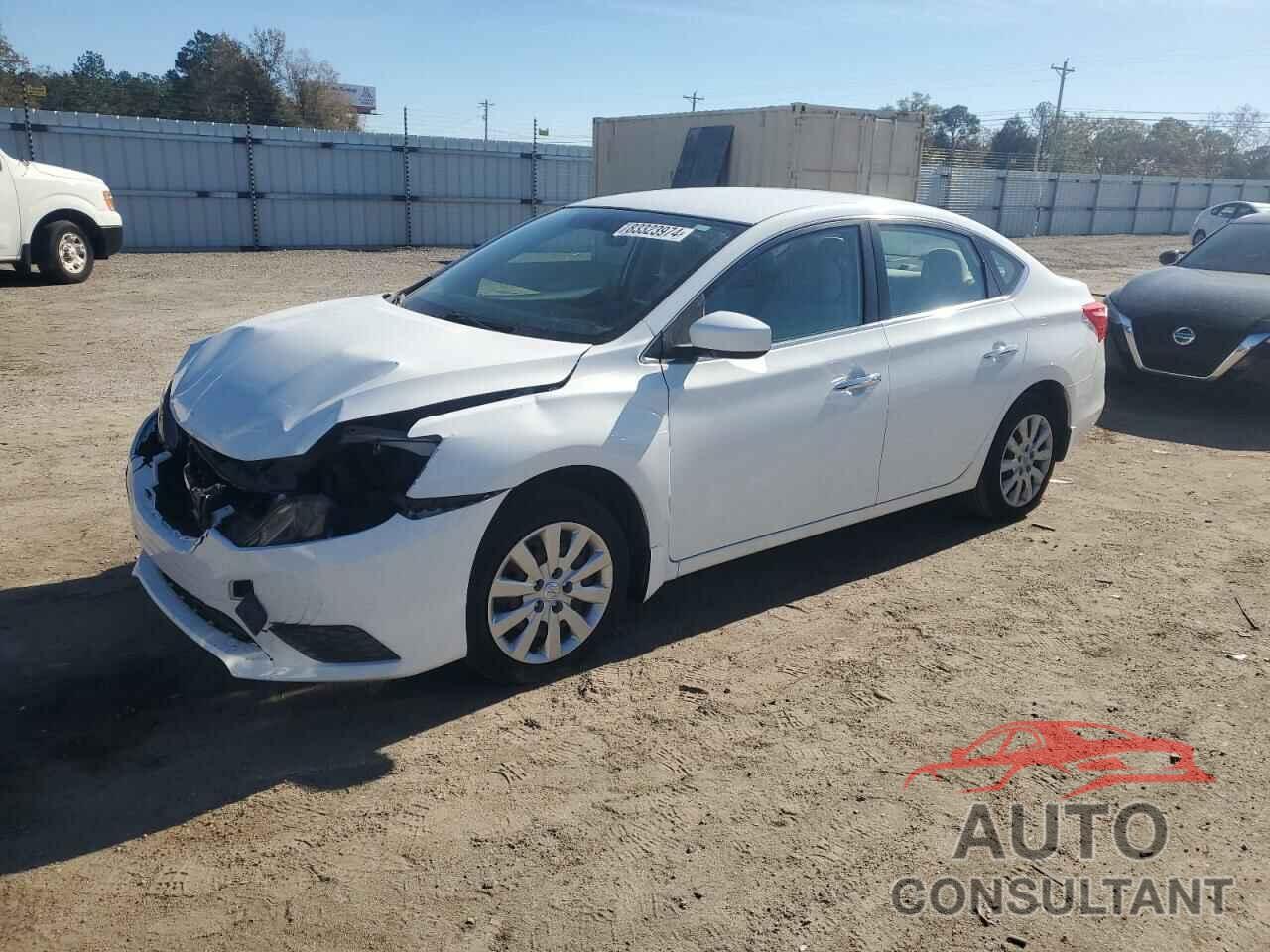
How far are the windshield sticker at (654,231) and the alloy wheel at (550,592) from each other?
1.43 metres

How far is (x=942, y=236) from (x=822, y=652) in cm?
233

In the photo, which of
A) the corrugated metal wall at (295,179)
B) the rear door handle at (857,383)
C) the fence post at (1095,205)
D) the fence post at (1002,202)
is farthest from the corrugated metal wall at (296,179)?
the fence post at (1095,205)

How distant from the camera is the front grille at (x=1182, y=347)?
8.62 metres

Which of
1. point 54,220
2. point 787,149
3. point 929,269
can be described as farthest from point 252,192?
point 929,269

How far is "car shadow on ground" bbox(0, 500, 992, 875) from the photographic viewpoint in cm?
318

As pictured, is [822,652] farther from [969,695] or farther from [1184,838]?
[1184,838]

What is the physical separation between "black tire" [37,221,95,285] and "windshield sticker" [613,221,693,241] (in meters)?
11.9

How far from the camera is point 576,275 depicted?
4625 mm

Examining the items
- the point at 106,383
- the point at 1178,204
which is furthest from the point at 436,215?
the point at 1178,204

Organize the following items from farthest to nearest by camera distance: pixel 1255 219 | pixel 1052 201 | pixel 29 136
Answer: pixel 1052 201, pixel 29 136, pixel 1255 219

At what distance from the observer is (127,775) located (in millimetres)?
3342

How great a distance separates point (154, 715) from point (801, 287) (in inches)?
119

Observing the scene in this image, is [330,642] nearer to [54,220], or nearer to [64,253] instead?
[54,220]

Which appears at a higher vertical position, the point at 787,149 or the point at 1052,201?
the point at 787,149
